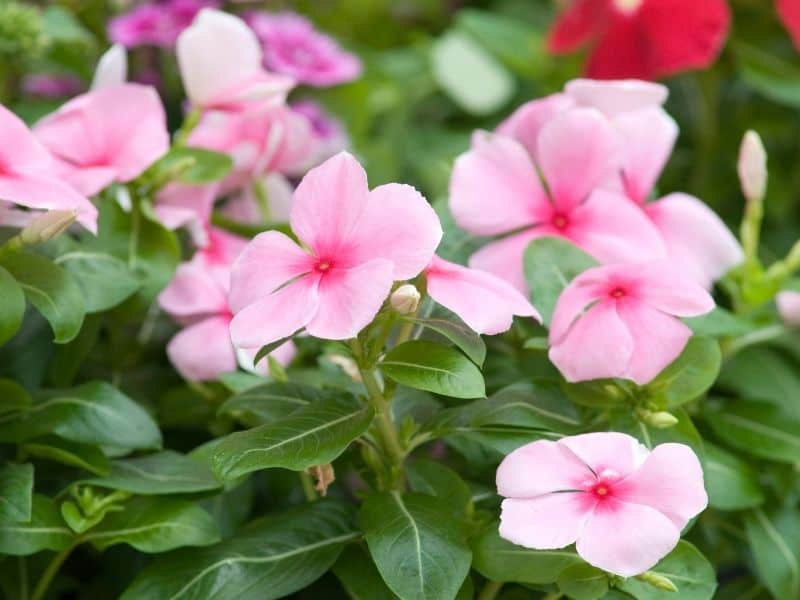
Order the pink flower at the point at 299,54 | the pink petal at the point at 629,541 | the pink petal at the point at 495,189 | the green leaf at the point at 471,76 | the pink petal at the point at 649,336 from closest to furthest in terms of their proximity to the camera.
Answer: the pink petal at the point at 629,541 → the pink petal at the point at 649,336 → the pink petal at the point at 495,189 → the pink flower at the point at 299,54 → the green leaf at the point at 471,76

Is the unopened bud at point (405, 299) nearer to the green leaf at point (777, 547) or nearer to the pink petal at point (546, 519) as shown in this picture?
the pink petal at point (546, 519)

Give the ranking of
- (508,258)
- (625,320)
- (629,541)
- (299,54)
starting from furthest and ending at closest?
(299,54) < (508,258) < (625,320) < (629,541)

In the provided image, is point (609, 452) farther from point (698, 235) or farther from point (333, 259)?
point (698, 235)

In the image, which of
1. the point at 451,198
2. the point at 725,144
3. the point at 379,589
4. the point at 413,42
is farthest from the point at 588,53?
the point at 379,589

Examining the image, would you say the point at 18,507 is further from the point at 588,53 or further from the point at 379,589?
the point at 588,53

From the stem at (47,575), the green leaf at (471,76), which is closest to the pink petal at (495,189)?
the stem at (47,575)

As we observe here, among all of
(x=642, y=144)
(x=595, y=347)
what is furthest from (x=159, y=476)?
(x=642, y=144)
